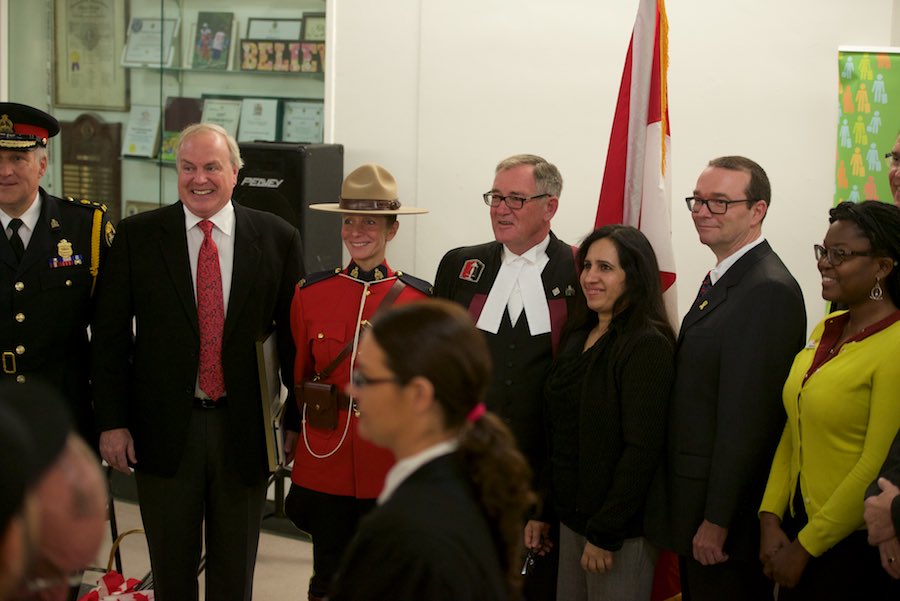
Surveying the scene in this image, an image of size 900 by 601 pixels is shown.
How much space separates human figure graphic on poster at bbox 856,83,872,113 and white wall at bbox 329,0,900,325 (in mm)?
171

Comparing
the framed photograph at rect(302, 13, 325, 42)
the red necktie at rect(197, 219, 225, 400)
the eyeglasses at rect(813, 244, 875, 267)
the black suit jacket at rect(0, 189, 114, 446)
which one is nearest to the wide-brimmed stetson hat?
the red necktie at rect(197, 219, 225, 400)

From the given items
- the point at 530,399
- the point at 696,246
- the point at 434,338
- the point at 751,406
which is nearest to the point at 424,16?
the point at 696,246

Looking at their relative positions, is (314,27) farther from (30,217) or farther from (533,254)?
(533,254)

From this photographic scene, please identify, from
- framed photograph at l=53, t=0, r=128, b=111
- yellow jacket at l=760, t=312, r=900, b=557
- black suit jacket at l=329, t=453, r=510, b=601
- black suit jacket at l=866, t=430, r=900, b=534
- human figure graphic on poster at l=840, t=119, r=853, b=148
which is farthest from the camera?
framed photograph at l=53, t=0, r=128, b=111

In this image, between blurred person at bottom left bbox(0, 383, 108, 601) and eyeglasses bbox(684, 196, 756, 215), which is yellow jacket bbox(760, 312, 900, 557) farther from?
blurred person at bottom left bbox(0, 383, 108, 601)

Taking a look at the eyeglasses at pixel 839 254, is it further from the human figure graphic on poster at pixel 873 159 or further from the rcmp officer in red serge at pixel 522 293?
the human figure graphic on poster at pixel 873 159

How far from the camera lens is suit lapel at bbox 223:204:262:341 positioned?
3.23m

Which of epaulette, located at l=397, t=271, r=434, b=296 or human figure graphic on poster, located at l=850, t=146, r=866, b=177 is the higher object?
human figure graphic on poster, located at l=850, t=146, r=866, b=177

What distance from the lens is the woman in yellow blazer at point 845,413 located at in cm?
253

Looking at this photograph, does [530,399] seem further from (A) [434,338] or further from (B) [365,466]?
(A) [434,338]

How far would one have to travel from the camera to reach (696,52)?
448cm

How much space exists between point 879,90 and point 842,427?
2.02 m

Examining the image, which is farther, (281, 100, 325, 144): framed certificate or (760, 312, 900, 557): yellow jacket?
(281, 100, 325, 144): framed certificate

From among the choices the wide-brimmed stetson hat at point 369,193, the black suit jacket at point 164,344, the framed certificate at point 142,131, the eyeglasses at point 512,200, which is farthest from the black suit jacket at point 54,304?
the framed certificate at point 142,131
